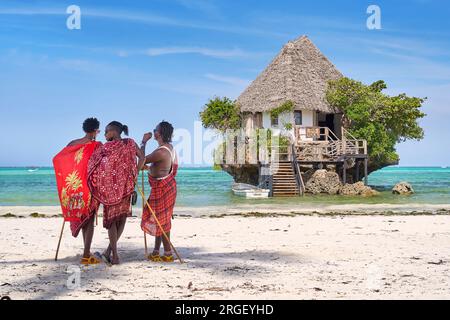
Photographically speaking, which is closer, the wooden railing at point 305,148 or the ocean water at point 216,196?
the ocean water at point 216,196

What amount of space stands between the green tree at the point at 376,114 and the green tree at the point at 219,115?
5.90m

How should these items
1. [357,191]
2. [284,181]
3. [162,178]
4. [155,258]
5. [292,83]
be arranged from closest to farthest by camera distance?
1. [162,178]
2. [155,258]
3. [357,191]
4. [284,181]
5. [292,83]

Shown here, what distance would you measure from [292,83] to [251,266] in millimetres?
26380

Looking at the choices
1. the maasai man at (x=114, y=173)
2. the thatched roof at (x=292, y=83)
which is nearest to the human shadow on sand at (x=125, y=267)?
the maasai man at (x=114, y=173)

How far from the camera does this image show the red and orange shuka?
283 inches

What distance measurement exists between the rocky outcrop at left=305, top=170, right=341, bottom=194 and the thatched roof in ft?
12.6

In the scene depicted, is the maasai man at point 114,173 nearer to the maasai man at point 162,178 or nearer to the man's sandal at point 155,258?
the maasai man at point 162,178

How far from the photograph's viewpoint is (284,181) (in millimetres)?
30547

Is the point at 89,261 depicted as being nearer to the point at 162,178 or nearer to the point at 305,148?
the point at 162,178

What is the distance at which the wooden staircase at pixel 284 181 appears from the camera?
30156mm

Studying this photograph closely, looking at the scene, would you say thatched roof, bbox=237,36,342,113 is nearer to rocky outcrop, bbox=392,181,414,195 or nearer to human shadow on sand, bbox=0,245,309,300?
rocky outcrop, bbox=392,181,414,195

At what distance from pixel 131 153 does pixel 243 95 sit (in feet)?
94.4

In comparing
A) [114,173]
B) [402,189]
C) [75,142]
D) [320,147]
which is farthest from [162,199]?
[402,189]

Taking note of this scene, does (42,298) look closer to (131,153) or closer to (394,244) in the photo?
(131,153)
